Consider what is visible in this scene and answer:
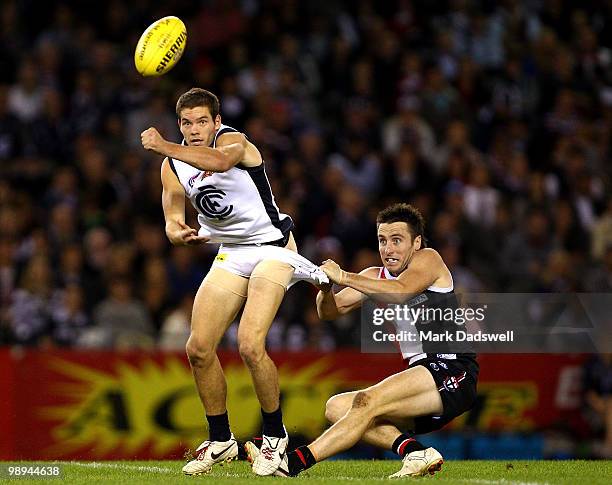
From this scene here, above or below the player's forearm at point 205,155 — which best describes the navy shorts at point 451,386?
below

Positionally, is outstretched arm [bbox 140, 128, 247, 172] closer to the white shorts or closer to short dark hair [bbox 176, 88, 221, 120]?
short dark hair [bbox 176, 88, 221, 120]

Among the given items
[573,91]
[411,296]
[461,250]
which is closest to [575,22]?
[573,91]

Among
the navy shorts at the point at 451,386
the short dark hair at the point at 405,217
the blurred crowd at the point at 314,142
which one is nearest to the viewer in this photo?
the navy shorts at the point at 451,386

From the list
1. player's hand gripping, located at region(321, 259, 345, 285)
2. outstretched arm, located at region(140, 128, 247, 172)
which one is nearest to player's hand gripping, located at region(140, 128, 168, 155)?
outstretched arm, located at region(140, 128, 247, 172)

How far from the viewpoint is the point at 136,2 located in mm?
17141

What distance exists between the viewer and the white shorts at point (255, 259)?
28.7 feet

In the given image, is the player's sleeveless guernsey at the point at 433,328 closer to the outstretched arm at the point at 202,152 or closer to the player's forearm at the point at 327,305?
the player's forearm at the point at 327,305

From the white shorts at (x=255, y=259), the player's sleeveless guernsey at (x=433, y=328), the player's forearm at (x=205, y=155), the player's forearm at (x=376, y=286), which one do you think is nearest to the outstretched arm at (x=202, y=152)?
the player's forearm at (x=205, y=155)

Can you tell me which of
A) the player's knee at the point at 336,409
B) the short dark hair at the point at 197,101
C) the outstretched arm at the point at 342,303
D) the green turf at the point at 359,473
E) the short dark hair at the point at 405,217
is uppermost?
the short dark hair at the point at 197,101

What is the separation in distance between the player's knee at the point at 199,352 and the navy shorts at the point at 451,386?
4.45ft

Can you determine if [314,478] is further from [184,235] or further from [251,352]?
[184,235]

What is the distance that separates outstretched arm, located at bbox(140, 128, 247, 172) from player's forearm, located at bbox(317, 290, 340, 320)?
1070 millimetres

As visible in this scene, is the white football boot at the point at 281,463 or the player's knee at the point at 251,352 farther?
the player's knee at the point at 251,352

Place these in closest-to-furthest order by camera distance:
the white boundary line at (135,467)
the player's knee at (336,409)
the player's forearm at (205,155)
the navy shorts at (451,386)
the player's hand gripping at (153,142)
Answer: the player's hand gripping at (153,142) < the player's forearm at (205,155) < the navy shorts at (451,386) < the player's knee at (336,409) < the white boundary line at (135,467)
